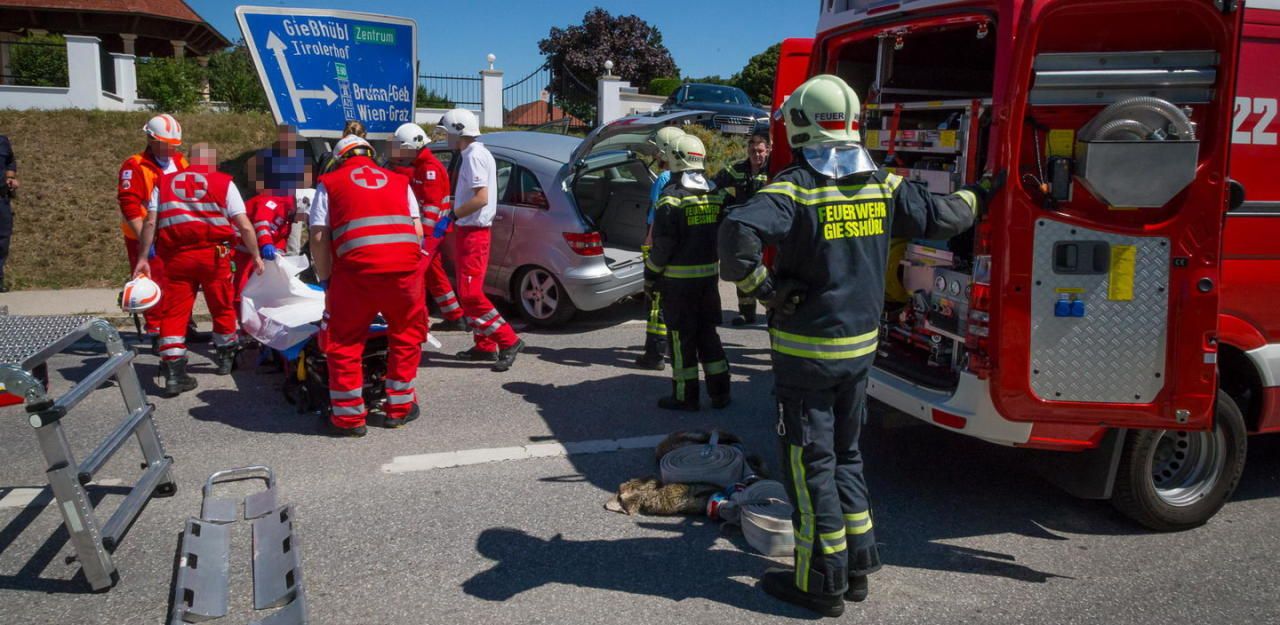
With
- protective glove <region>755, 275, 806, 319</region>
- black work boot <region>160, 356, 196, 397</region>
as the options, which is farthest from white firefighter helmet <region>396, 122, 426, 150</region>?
protective glove <region>755, 275, 806, 319</region>

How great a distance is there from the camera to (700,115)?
23.4ft

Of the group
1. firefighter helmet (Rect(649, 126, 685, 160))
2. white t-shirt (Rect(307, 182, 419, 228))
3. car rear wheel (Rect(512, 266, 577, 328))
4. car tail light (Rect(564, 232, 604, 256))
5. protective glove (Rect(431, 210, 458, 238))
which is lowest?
car rear wheel (Rect(512, 266, 577, 328))

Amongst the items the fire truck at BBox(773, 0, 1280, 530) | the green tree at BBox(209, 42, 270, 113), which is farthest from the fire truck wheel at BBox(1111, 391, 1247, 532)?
the green tree at BBox(209, 42, 270, 113)

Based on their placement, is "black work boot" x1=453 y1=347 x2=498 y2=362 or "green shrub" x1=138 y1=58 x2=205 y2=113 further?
"green shrub" x1=138 y1=58 x2=205 y2=113

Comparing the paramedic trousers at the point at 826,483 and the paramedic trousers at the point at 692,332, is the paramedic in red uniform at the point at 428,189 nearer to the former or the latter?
the paramedic trousers at the point at 692,332

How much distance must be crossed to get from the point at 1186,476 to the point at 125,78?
704 inches

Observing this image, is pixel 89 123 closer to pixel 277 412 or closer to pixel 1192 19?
pixel 277 412

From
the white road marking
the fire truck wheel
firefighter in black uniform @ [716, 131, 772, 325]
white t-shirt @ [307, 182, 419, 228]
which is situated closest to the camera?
the fire truck wheel

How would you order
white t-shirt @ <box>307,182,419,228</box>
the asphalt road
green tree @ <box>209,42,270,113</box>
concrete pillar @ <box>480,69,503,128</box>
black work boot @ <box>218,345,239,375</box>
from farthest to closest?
concrete pillar @ <box>480,69,503,128</box> → green tree @ <box>209,42,270,113</box> → black work boot @ <box>218,345,239,375</box> → white t-shirt @ <box>307,182,419,228</box> → the asphalt road

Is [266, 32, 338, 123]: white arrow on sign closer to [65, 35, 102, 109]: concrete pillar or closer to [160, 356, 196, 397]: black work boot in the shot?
[160, 356, 196, 397]: black work boot

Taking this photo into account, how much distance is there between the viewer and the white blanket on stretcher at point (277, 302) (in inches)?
233

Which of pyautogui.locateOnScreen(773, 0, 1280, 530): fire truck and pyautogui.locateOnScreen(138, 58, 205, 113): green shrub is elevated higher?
pyautogui.locateOnScreen(138, 58, 205, 113): green shrub

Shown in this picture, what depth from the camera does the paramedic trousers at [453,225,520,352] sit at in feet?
23.1

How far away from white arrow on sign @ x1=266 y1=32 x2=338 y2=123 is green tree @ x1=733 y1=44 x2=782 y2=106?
25.1 meters
